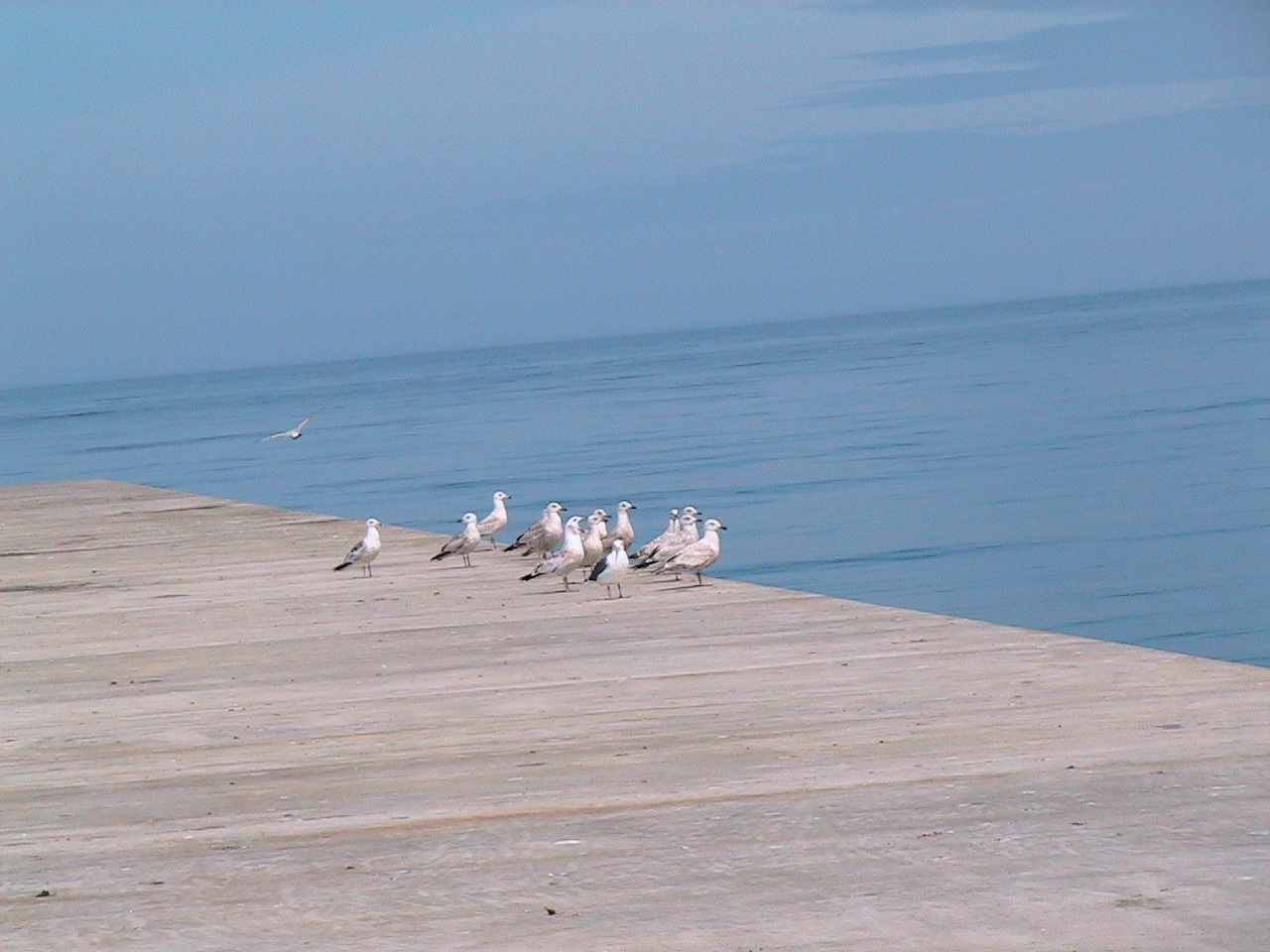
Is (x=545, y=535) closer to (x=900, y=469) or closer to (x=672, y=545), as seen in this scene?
(x=672, y=545)

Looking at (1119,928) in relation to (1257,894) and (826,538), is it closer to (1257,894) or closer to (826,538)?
(1257,894)

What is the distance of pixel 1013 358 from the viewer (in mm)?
84312

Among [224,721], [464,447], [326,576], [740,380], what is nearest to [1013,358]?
[740,380]

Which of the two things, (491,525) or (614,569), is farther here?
(491,525)

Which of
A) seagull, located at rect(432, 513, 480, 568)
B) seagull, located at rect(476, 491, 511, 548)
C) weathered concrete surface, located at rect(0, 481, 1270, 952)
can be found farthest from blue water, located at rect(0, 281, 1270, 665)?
weathered concrete surface, located at rect(0, 481, 1270, 952)

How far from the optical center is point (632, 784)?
6613mm

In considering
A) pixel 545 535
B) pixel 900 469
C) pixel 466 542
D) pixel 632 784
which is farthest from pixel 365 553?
pixel 900 469

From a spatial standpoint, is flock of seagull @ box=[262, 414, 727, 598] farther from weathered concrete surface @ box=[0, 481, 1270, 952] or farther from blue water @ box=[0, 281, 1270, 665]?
blue water @ box=[0, 281, 1270, 665]

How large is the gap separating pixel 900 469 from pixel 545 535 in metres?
20.1

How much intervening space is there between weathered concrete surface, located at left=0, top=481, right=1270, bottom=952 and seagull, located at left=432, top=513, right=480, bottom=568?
3.09 m

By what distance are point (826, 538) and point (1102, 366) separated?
151 feet

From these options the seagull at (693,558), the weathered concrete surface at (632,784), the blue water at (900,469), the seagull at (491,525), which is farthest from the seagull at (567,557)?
the blue water at (900,469)

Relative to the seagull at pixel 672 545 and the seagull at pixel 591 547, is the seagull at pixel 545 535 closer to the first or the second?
the seagull at pixel 591 547

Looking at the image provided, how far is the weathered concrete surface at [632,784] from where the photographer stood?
504 centimetres
